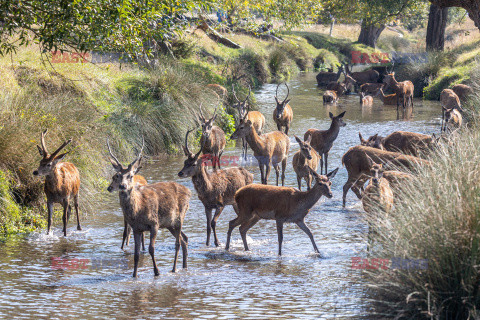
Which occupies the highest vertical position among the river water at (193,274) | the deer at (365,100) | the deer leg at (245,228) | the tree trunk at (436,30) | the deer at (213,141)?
the tree trunk at (436,30)

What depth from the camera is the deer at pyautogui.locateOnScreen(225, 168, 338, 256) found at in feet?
31.7

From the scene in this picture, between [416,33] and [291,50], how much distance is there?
158 feet

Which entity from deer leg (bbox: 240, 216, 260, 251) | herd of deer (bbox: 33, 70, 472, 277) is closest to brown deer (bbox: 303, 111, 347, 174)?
herd of deer (bbox: 33, 70, 472, 277)

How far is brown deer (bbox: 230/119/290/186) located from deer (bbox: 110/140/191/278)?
4921mm

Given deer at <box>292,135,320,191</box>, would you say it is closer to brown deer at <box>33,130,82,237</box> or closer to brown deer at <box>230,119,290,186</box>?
brown deer at <box>230,119,290,186</box>

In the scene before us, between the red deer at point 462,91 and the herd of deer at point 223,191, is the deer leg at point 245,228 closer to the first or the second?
the herd of deer at point 223,191

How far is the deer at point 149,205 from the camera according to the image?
8.30 m

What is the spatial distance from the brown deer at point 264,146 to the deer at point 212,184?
10.4 ft

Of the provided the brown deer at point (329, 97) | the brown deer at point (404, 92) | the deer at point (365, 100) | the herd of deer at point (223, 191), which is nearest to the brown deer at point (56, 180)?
the herd of deer at point (223, 191)

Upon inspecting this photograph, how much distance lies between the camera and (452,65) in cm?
3055

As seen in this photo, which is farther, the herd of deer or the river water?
the herd of deer

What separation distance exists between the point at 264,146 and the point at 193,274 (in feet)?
19.5

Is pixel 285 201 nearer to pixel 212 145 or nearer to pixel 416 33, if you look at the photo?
pixel 212 145

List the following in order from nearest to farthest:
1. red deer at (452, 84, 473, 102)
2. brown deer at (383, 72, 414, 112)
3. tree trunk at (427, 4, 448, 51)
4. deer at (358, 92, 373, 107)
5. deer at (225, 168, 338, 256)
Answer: deer at (225, 168, 338, 256)
red deer at (452, 84, 473, 102)
brown deer at (383, 72, 414, 112)
deer at (358, 92, 373, 107)
tree trunk at (427, 4, 448, 51)
